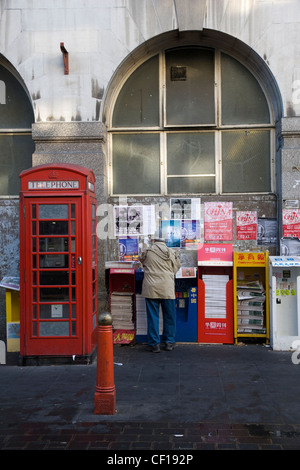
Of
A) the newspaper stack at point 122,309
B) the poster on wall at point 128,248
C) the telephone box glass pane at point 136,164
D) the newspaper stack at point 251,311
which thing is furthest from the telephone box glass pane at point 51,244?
the newspaper stack at point 251,311

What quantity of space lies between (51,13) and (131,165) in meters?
3.04

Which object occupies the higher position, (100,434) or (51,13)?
(51,13)

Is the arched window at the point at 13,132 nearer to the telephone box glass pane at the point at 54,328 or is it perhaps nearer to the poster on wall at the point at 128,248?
the poster on wall at the point at 128,248

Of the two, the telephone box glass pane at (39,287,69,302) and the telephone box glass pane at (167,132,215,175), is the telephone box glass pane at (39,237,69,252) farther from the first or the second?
the telephone box glass pane at (167,132,215,175)

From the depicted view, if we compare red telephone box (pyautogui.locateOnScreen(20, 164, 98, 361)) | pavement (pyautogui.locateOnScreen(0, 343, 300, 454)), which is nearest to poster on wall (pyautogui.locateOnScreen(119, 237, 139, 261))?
red telephone box (pyautogui.locateOnScreen(20, 164, 98, 361))

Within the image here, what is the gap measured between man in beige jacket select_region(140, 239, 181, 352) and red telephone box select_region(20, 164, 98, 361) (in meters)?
1.12

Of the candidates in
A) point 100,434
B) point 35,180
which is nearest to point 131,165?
point 35,180

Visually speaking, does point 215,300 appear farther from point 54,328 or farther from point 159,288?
point 54,328

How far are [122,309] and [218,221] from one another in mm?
2363

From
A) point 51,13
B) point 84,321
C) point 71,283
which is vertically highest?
point 51,13

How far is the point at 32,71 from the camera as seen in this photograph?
8867 mm

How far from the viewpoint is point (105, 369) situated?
208 inches

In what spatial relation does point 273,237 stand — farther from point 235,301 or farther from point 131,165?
point 131,165

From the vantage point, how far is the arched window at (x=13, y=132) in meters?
9.37
